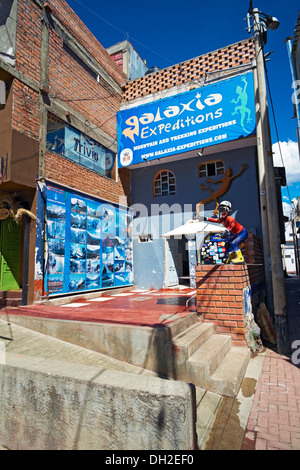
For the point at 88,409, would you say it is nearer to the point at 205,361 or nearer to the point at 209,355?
the point at 205,361

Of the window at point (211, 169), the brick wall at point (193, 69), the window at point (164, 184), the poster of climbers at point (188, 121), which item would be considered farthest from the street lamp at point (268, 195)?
the window at point (164, 184)

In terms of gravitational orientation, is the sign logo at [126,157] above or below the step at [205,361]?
above

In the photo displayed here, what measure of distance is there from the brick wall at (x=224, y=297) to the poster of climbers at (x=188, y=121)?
6184 mm

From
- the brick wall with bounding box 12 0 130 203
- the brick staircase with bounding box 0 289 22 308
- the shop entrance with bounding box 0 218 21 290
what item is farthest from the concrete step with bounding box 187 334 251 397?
the brick wall with bounding box 12 0 130 203

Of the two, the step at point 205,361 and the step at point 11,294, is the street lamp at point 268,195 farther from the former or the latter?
the step at point 11,294

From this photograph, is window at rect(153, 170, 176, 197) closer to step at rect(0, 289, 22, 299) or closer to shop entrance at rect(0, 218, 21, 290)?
shop entrance at rect(0, 218, 21, 290)

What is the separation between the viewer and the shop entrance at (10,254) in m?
7.88

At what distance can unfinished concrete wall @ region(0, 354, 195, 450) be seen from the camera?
6.93ft

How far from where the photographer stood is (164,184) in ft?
39.2

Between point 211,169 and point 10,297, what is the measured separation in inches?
333

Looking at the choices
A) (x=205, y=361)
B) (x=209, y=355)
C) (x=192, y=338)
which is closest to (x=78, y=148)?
(x=192, y=338)

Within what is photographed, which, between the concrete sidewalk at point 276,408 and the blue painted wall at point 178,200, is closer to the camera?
the concrete sidewalk at point 276,408

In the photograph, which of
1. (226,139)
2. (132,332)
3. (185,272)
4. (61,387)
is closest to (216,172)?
(226,139)

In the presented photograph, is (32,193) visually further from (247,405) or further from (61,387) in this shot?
(247,405)
